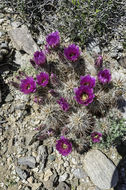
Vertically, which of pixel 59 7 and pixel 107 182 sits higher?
pixel 59 7

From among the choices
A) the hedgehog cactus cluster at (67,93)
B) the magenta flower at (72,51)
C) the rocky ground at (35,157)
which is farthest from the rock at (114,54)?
the magenta flower at (72,51)

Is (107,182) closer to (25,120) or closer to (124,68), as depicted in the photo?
(25,120)

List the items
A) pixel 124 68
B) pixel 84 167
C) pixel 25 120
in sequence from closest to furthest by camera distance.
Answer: pixel 84 167, pixel 25 120, pixel 124 68

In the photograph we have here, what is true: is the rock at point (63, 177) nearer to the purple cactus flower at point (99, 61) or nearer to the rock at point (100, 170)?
the rock at point (100, 170)

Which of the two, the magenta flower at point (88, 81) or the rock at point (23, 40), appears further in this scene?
the rock at point (23, 40)

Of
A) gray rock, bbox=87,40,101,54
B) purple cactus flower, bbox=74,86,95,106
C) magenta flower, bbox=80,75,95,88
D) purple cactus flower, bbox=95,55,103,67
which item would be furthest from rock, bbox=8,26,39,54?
purple cactus flower, bbox=74,86,95,106

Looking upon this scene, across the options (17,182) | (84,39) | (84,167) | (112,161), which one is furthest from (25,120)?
(84,39)
